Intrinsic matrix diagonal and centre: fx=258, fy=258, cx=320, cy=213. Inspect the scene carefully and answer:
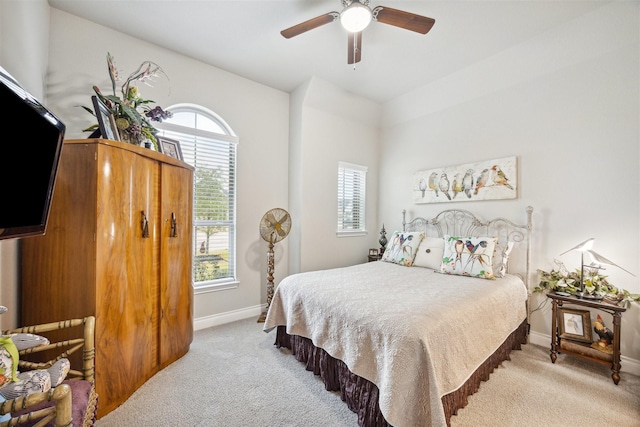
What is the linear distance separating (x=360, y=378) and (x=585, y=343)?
2.08m

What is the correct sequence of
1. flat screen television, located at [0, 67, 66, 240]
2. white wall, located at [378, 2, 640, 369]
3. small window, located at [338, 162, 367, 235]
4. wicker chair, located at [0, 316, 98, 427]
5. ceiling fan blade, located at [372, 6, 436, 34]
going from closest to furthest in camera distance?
wicker chair, located at [0, 316, 98, 427]
flat screen television, located at [0, 67, 66, 240]
ceiling fan blade, located at [372, 6, 436, 34]
white wall, located at [378, 2, 640, 369]
small window, located at [338, 162, 367, 235]

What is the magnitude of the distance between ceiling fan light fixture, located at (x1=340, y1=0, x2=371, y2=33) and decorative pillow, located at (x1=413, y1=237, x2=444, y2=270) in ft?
7.82

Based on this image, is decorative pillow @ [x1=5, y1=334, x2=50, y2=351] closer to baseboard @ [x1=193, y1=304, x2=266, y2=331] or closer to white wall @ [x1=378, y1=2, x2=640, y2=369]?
baseboard @ [x1=193, y1=304, x2=266, y2=331]

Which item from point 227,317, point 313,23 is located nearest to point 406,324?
point 313,23

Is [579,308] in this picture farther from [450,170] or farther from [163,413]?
[163,413]

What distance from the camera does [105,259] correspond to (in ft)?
5.43

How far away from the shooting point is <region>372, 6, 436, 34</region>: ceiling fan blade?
1876mm

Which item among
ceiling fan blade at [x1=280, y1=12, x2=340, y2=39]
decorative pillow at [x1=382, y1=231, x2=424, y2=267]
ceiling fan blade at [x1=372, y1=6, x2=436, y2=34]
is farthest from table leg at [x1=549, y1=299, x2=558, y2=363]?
ceiling fan blade at [x1=280, y1=12, x2=340, y2=39]

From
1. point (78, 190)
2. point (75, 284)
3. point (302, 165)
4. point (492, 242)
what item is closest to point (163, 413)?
point (75, 284)

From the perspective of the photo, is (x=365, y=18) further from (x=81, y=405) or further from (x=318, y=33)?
(x=81, y=405)

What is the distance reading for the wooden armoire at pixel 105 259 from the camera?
161 cm

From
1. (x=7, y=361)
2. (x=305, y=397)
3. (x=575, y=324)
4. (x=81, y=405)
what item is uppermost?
(x=7, y=361)

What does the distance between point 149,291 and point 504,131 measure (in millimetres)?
3910

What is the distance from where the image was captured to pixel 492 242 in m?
2.69
